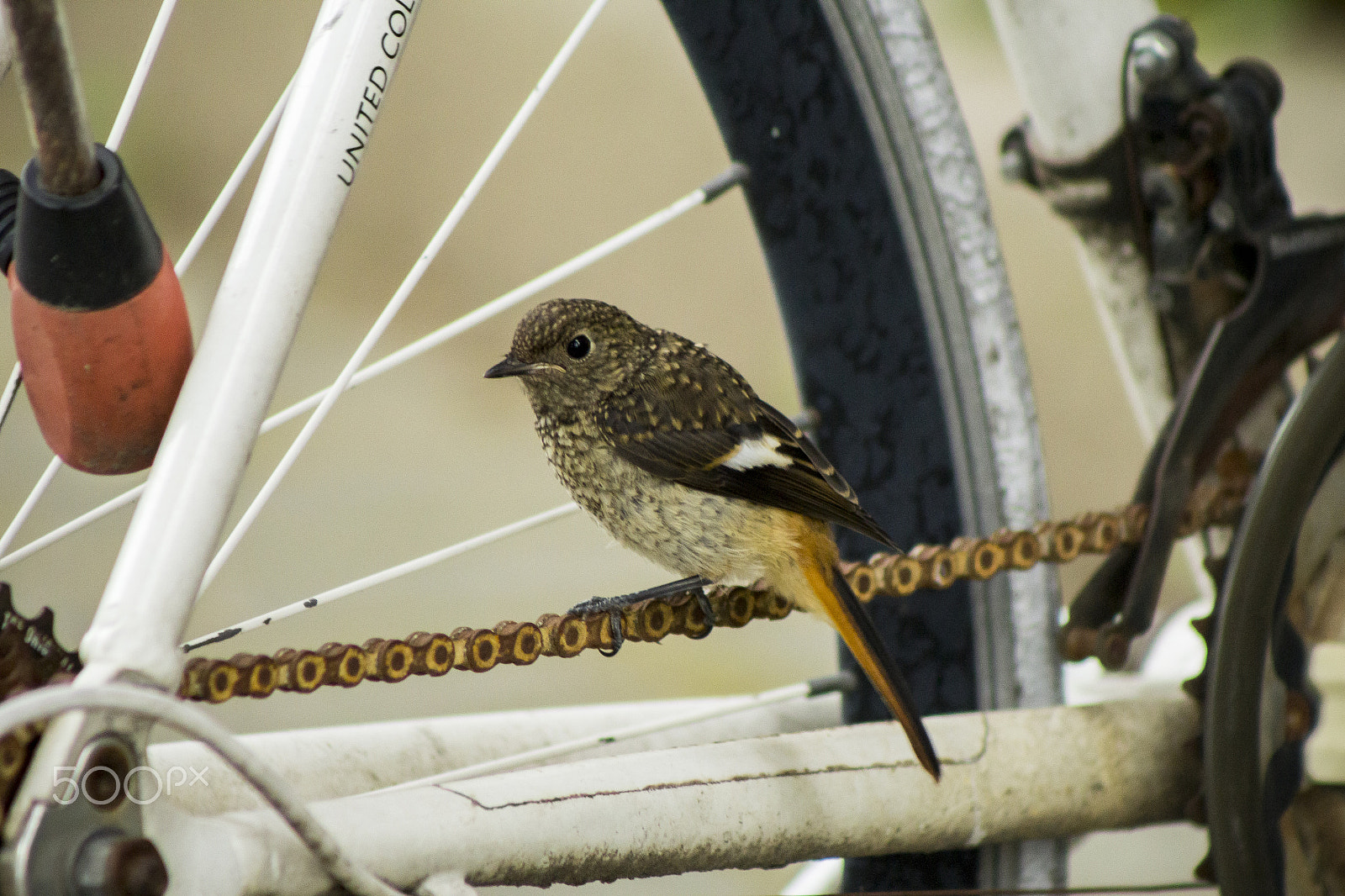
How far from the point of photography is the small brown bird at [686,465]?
0.61 metres

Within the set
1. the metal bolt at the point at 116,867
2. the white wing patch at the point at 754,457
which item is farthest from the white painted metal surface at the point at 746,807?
the white wing patch at the point at 754,457

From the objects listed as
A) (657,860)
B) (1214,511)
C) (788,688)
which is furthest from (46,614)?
(1214,511)

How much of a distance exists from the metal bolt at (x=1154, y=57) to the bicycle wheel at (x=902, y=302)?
4.8 inches

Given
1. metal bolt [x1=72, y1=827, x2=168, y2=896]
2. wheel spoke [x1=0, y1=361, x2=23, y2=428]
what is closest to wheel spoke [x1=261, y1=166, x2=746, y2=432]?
wheel spoke [x1=0, y1=361, x2=23, y2=428]

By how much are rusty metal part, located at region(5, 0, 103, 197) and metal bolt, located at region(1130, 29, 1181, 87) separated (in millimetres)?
601

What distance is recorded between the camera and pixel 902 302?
0.73m

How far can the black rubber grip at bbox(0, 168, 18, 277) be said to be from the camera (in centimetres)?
44

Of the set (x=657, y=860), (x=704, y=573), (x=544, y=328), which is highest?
(x=544, y=328)

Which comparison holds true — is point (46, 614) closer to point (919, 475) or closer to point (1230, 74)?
point (919, 475)

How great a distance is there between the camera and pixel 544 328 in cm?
61

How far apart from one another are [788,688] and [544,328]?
26 centimetres

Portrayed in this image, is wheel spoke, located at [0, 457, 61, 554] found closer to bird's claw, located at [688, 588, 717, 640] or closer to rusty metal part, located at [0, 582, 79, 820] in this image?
rusty metal part, located at [0, 582, 79, 820]

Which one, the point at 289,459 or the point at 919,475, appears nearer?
the point at 289,459

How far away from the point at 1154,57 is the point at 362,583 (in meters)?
0.54
